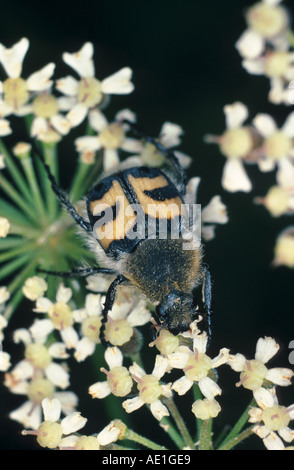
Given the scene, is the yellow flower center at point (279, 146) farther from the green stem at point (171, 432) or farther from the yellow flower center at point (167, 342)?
the green stem at point (171, 432)

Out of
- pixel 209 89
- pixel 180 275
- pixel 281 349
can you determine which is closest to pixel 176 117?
pixel 209 89

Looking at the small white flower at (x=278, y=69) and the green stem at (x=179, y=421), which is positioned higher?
the small white flower at (x=278, y=69)

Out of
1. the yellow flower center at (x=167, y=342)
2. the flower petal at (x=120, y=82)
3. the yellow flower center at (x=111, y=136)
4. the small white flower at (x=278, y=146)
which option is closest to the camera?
the small white flower at (x=278, y=146)

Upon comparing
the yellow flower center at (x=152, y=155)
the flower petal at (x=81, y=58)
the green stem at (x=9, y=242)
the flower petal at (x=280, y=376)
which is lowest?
the flower petal at (x=280, y=376)

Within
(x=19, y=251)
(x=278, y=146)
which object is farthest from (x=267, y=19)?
(x=19, y=251)

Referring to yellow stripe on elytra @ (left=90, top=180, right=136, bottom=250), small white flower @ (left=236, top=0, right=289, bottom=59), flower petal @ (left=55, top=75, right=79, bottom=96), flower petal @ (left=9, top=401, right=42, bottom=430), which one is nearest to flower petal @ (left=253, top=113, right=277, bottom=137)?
small white flower @ (left=236, top=0, right=289, bottom=59)

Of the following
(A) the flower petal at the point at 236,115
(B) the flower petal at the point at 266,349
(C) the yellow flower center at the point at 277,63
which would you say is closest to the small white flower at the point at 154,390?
(B) the flower petal at the point at 266,349
